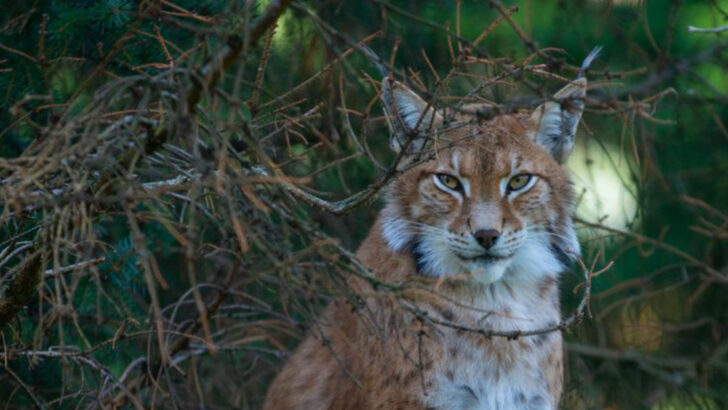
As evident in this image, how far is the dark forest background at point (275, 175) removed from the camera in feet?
11.3

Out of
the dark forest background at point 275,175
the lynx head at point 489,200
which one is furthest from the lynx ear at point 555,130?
the dark forest background at point 275,175

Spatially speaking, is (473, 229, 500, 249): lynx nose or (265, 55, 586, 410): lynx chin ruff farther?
(265, 55, 586, 410): lynx chin ruff

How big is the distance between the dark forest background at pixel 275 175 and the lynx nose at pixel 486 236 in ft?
1.61

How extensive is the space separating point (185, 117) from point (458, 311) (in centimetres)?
233

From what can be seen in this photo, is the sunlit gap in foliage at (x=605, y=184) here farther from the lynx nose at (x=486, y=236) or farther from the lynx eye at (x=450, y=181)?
the lynx nose at (x=486, y=236)

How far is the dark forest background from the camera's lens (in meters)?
3.45

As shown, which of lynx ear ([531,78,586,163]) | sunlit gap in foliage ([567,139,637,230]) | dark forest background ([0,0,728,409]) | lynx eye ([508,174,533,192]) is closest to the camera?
dark forest background ([0,0,728,409])

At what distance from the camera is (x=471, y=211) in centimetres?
491

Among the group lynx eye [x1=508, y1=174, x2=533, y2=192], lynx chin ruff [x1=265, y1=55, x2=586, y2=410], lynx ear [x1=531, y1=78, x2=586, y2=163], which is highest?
lynx ear [x1=531, y1=78, x2=586, y2=163]

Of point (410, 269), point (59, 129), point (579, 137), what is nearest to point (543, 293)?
point (410, 269)

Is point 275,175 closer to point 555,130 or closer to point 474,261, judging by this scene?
point 474,261

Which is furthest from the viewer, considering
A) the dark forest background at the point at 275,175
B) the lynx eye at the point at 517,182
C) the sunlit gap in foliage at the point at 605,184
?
the sunlit gap in foliage at the point at 605,184

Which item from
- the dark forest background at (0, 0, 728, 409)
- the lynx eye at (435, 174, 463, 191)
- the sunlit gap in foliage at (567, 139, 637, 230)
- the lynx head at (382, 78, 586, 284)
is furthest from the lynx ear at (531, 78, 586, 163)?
the sunlit gap in foliage at (567, 139, 637, 230)

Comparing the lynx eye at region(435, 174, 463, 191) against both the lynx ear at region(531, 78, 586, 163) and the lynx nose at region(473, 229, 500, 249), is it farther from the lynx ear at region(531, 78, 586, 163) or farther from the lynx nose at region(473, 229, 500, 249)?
the lynx ear at region(531, 78, 586, 163)
